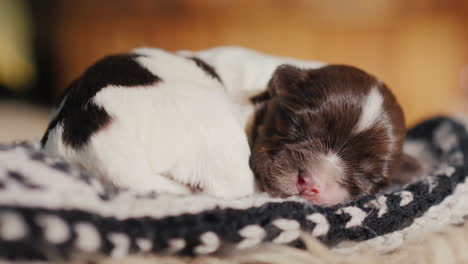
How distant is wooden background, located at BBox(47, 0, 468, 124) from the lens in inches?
164

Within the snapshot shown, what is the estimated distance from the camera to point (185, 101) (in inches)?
52.7

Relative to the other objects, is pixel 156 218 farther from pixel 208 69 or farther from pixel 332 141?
pixel 208 69

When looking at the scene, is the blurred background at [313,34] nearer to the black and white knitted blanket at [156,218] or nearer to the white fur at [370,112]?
the white fur at [370,112]

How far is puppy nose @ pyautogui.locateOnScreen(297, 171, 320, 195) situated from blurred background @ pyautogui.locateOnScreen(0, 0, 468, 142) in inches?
117

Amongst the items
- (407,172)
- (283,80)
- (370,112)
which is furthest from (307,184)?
(407,172)

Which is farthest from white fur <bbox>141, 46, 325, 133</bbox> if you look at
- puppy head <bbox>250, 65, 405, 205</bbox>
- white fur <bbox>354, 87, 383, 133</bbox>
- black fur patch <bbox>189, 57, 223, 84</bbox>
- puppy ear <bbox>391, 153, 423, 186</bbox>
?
puppy ear <bbox>391, 153, 423, 186</bbox>

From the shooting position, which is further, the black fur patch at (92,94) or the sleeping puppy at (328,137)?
the sleeping puppy at (328,137)

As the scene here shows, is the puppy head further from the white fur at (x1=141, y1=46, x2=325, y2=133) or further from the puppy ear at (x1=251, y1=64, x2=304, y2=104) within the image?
the white fur at (x1=141, y1=46, x2=325, y2=133)

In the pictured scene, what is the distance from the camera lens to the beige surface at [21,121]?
12.2 feet

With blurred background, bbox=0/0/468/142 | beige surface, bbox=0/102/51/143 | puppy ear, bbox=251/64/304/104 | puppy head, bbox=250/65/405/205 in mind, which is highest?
blurred background, bbox=0/0/468/142

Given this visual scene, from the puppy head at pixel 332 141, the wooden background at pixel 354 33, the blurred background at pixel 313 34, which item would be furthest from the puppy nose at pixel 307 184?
the wooden background at pixel 354 33

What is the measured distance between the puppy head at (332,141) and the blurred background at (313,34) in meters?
2.80

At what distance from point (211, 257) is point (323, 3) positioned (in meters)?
3.66

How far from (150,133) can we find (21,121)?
3906 mm
